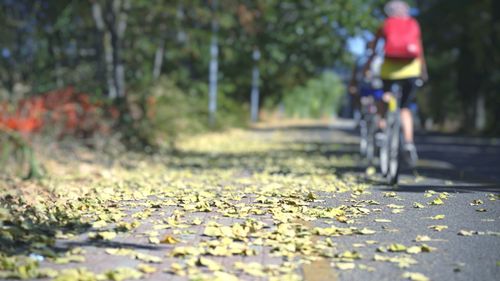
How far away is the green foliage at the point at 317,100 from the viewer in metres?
93.6

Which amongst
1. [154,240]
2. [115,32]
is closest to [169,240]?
[154,240]

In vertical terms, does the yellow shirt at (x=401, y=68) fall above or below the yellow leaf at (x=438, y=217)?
above

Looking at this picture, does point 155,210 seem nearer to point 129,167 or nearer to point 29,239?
point 29,239

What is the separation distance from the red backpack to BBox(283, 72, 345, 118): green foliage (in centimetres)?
8232

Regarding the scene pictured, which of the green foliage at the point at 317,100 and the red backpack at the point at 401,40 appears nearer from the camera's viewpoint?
the red backpack at the point at 401,40

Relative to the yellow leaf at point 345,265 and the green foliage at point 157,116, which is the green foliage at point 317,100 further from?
the yellow leaf at point 345,265

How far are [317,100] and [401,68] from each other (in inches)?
3704

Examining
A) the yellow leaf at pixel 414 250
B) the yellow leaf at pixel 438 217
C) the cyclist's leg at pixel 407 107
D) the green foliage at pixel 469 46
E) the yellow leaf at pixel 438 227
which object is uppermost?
the green foliage at pixel 469 46

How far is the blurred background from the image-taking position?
Result: 1431cm

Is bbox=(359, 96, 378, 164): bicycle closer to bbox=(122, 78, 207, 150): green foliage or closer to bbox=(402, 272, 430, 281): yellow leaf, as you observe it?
bbox=(122, 78, 207, 150): green foliage

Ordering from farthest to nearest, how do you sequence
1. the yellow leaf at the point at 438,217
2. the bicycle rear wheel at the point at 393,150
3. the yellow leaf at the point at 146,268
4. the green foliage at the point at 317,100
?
the green foliage at the point at 317,100
the bicycle rear wheel at the point at 393,150
the yellow leaf at the point at 438,217
the yellow leaf at the point at 146,268

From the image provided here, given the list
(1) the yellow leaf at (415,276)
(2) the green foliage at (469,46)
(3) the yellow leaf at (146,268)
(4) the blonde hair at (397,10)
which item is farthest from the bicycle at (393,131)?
(2) the green foliage at (469,46)

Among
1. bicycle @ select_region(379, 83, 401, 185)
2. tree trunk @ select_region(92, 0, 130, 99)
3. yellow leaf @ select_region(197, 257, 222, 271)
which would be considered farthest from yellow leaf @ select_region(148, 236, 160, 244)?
tree trunk @ select_region(92, 0, 130, 99)

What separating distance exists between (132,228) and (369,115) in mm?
8605
